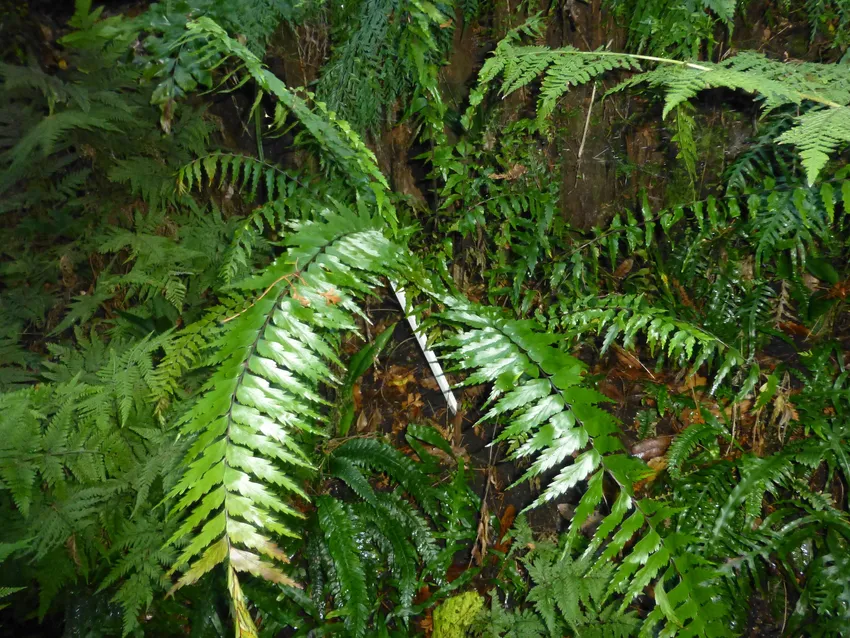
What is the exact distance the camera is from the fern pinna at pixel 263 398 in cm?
97

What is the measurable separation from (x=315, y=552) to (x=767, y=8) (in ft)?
10.1

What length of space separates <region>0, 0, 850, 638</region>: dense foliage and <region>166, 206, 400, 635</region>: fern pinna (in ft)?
0.07

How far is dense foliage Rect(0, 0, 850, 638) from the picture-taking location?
1663mm

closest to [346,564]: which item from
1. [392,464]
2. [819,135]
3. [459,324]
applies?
[392,464]

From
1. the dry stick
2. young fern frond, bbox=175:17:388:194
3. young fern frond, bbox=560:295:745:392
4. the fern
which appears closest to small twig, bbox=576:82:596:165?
the dry stick

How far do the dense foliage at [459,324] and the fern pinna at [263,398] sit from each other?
22 mm

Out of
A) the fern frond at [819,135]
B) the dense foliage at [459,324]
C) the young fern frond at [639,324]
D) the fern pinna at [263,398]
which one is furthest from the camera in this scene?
the young fern frond at [639,324]

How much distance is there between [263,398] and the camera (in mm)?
1121

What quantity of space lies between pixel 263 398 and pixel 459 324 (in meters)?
1.06

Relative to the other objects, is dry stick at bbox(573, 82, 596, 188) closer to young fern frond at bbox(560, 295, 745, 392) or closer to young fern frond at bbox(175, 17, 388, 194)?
young fern frond at bbox(560, 295, 745, 392)

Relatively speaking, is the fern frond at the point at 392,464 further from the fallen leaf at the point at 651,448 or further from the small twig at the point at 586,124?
the small twig at the point at 586,124

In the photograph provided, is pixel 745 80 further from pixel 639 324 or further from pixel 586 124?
pixel 586 124

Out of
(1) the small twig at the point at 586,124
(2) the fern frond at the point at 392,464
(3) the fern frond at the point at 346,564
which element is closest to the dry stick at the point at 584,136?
(1) the small twig at the point at 586,124

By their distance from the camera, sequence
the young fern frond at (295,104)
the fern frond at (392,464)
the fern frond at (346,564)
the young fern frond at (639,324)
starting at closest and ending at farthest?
1. the young fern frond at (295,104)
2. the young fern frond at (639,324)
3. the fern frond at (346,564)
4. the fern frond at (392,464)
